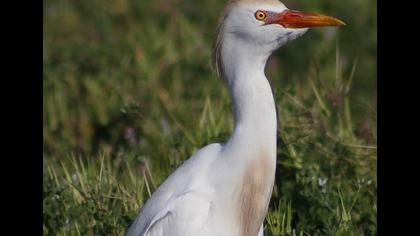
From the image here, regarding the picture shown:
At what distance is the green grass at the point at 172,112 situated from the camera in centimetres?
514

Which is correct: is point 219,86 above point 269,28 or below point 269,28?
below

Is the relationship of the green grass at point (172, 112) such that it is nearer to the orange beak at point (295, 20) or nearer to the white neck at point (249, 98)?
the white neck at point (249, 98)

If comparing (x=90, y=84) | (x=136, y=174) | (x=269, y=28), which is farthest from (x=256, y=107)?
(x=90, y=84)

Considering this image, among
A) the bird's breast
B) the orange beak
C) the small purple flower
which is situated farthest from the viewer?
the small purple flower

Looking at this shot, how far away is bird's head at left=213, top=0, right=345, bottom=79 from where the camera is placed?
406 centimetres

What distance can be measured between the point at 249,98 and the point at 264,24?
0.83ft

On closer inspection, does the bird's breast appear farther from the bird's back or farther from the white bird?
the bird's back

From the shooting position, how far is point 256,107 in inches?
161

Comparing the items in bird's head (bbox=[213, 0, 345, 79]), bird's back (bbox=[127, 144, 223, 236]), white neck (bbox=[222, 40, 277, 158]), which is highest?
bird's head (bbox=[213, 0, 345, 79])

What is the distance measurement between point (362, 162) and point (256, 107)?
57.8 inches

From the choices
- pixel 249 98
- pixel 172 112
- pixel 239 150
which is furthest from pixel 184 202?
pixel 172 112

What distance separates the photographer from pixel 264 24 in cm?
406

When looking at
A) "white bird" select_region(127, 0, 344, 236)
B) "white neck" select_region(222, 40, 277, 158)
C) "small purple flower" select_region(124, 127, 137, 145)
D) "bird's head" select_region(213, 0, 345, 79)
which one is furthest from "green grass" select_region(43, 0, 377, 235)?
"bird's head" select_region(213, 0, 345, 79)
